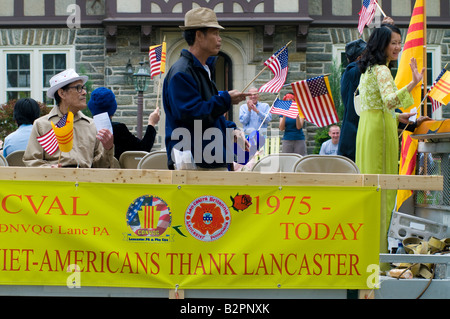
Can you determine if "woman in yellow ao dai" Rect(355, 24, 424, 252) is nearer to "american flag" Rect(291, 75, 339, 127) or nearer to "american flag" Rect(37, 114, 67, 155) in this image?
"american flag" Rect(291, 75, 339, 127)

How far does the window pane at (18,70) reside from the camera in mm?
17422

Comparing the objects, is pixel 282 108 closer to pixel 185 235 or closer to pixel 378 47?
pixel 378 47

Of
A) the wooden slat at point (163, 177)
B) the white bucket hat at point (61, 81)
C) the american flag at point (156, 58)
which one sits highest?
the american flag at point (156, 58)

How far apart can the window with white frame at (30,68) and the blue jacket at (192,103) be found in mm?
13303

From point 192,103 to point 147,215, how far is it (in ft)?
2.23

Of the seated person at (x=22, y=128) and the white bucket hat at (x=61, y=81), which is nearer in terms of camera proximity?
the white bucket hat at (x=61, y=81)

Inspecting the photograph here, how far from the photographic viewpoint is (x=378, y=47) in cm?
547

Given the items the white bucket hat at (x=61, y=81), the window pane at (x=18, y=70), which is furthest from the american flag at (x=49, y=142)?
the window pane at (x=18, y=70)

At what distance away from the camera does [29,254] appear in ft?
13.6

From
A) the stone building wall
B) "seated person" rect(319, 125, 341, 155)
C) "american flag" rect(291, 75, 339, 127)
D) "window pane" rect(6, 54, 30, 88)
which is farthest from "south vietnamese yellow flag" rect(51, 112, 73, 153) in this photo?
"window pane" rect(6, 54, 30, 88)

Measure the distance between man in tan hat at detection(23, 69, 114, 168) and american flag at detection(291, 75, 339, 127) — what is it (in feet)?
4.68

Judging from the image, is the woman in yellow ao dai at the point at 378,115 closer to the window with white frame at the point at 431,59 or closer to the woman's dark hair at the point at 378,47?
the woman's dark hair at the point at 378,47

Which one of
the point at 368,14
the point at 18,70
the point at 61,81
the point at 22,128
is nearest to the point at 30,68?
the point at 18,70

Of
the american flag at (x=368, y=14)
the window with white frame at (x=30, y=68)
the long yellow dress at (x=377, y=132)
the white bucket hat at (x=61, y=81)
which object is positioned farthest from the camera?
the window with white frame at (x=30, y=68)
